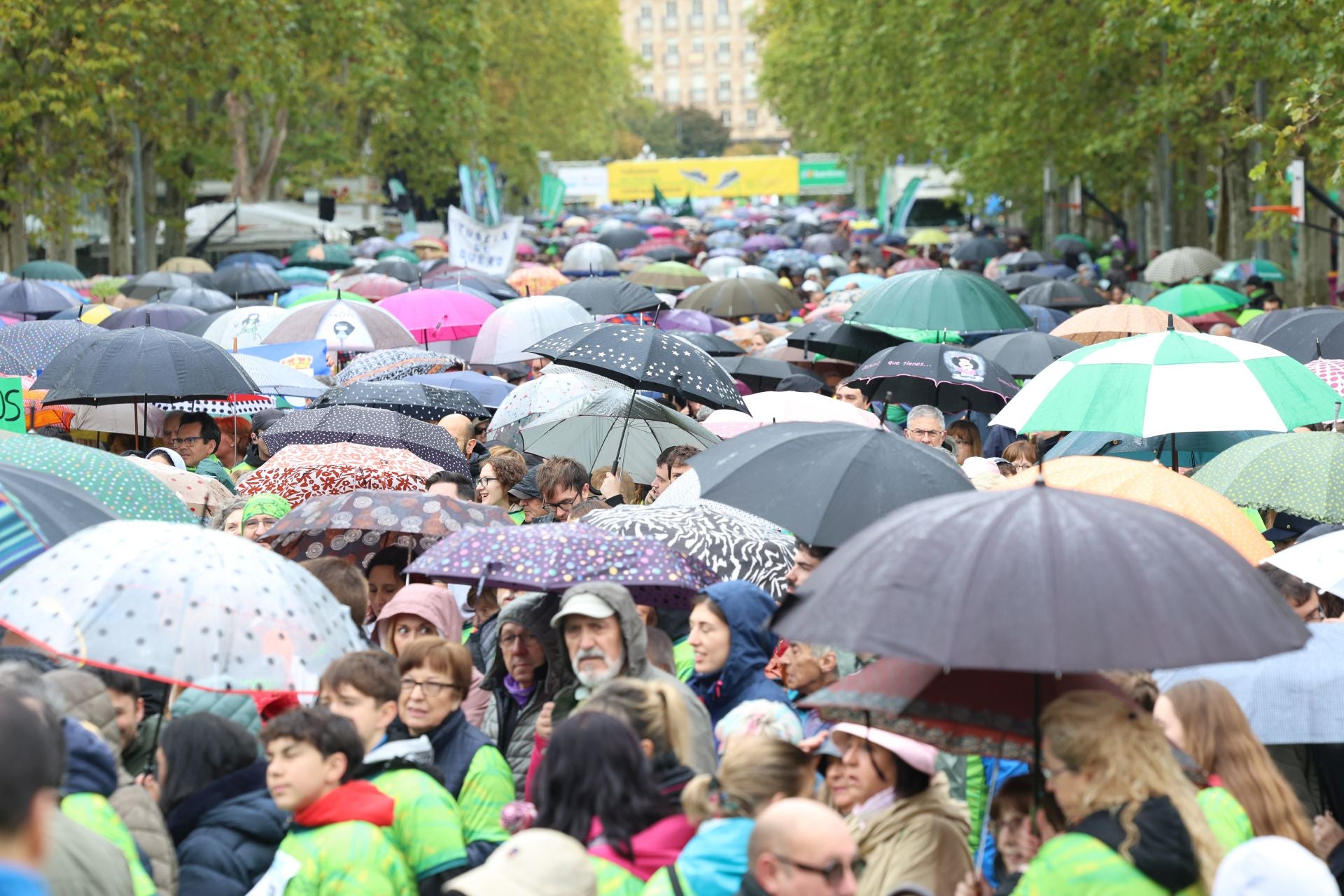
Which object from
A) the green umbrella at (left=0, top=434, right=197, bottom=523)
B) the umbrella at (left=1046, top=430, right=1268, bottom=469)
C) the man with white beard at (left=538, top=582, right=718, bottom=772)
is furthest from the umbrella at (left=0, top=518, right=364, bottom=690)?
the umbrella at (left=1046, top=430, right=1268, bottom=469)

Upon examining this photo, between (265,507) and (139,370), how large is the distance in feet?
5.12

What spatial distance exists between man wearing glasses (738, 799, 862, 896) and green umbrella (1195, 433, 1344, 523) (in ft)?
13.7

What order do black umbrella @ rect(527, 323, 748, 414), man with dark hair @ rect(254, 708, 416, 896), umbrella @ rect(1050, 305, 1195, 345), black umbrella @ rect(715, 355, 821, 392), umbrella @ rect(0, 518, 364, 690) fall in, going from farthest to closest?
black umbrella @ rect(715, 355, 821, 392) → umbrella @ rect(1050, 305, 1195, 345) → black umbrella @ rect(527, 323, 748, 414) → umbrella @ rect(0, 518, 364, 690) → man with dark hair @ rect(254, 708, 416, 896)

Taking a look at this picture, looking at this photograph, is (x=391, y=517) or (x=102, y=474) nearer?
(x=102, y=474)

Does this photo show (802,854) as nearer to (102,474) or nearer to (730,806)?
(730,806)

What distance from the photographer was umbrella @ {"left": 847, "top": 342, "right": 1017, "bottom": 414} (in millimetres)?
11148

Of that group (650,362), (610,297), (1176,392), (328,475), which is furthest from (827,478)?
(610,297)

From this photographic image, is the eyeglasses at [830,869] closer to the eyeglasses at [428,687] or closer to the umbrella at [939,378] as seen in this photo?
the eyeglasses at [428,687]

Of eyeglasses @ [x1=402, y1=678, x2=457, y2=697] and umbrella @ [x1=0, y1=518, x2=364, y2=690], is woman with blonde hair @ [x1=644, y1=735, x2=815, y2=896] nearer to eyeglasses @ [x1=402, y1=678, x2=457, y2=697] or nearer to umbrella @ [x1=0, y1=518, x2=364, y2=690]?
eyeglasses @ [x1=402, y1=678, x2=457, y2=697]

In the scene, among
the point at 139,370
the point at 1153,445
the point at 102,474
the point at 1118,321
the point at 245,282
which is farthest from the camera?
the point at 245,282

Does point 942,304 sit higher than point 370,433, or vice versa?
point 942,304

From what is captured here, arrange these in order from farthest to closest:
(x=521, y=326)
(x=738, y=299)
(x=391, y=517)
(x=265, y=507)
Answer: (x=738, y=299)
(x=521, y=326)
(x=265, y=507)
(x=391, y=517)

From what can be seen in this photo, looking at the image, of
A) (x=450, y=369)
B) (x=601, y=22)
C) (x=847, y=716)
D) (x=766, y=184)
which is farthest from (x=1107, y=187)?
(x=766, y=184)

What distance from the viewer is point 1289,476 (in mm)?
7723
